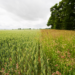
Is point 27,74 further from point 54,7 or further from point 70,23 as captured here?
point 54,7

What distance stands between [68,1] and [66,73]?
1589 centimetres

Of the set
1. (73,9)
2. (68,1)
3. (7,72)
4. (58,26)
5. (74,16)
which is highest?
(68,1)

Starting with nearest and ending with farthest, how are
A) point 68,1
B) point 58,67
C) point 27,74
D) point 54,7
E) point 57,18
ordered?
point 27,74, point 58,67, point 68,1, point 57,18, point 54,7

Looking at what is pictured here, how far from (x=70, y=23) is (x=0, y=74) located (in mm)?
15434

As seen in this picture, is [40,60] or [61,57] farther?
[40,60]

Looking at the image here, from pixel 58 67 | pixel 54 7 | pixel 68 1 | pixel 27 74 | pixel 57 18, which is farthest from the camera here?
pixel 54 7

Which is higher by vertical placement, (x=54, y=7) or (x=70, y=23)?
(x=54, y=7)

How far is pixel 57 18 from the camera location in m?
19.3

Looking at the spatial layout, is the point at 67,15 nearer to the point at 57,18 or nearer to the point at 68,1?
the point at 68,1

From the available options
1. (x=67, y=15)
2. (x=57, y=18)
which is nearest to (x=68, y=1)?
(x=67, y=15)

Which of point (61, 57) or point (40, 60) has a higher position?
point (61, 57)

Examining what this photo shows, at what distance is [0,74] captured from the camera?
200 cm

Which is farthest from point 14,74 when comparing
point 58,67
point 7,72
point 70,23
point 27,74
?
point 70,23

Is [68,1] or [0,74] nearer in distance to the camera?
[0,74]
